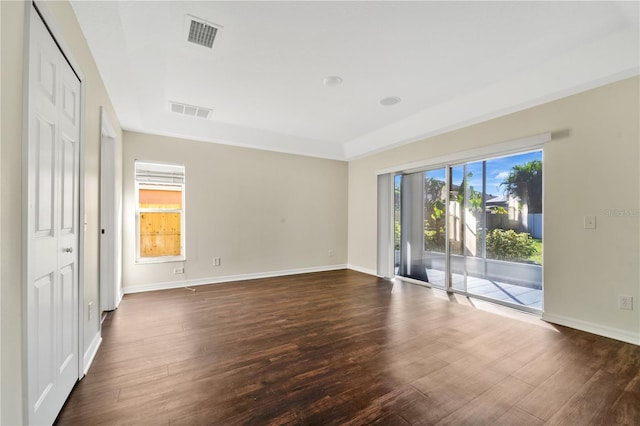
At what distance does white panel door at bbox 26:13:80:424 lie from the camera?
1.32m

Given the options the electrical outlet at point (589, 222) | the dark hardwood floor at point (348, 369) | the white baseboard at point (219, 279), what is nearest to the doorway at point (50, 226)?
the dark hardwood floor at point (348, 369)

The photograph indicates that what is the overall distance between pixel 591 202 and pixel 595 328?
1324 millimetres

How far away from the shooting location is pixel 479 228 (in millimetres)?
4113

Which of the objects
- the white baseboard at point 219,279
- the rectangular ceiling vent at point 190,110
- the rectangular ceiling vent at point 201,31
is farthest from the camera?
the white baseboard at point 219,279

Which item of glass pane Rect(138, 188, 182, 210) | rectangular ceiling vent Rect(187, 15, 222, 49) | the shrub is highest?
rectangular ceiling vent Rect(187, 15, 222, 49)

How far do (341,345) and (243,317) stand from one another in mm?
1340

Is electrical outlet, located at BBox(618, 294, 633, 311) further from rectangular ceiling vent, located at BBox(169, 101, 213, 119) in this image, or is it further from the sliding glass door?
rectangular ceiling vent, located at BBox(169, 101, 213, 119)

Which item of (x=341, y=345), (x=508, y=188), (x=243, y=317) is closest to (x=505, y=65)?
(x=508, y=188)

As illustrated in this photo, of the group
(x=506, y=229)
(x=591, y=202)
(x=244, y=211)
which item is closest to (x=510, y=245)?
(x=506, y=229)

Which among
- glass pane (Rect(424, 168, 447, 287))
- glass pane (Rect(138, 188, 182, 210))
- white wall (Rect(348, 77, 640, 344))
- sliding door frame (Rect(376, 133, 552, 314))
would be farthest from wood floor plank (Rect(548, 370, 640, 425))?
glass pane (Rect(138, 188, 182, 210))

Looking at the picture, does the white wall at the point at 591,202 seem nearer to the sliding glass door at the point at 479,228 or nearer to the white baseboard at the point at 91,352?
the sliding glass door at the point at 479,228

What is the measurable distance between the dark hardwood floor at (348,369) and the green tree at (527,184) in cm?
145

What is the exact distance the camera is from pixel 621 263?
2764mm

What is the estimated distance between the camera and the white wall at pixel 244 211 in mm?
4512
